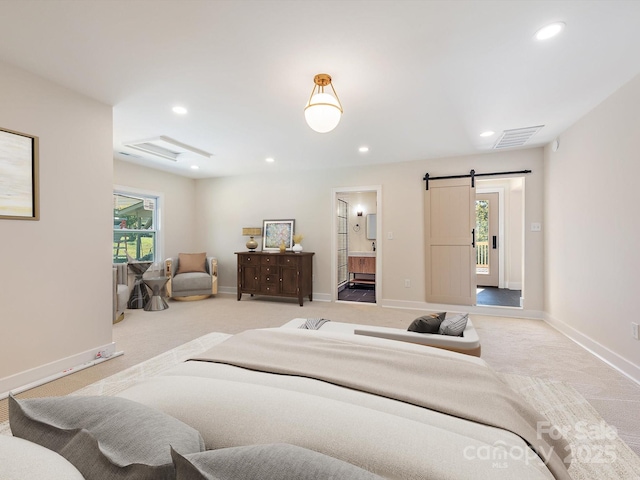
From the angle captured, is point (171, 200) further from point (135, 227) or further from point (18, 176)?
point (18, 176)

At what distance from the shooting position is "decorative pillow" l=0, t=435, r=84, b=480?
18.6 inches

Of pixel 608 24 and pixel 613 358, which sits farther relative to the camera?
pixel 613 358

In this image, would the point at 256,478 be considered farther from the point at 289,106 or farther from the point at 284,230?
Answer: the point at 284,230

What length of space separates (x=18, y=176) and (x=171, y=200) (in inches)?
150

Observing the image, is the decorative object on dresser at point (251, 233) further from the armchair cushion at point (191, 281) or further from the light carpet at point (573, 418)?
the light carpet at point (573, 418)

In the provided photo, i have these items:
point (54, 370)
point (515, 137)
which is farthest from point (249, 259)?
point (515, 137)

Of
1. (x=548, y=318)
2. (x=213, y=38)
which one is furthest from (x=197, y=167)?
(x=548, y=318)

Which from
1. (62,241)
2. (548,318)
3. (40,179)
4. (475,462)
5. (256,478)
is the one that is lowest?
(548,318)

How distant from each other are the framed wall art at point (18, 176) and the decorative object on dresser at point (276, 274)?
11.3 ft

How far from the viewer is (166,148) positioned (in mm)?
4473

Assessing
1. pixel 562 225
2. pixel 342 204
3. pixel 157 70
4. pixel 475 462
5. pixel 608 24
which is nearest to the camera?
pixel 475 462

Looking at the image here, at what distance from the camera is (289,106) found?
119 inches

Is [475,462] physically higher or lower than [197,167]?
lower

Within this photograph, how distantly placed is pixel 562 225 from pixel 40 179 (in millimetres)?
5592
